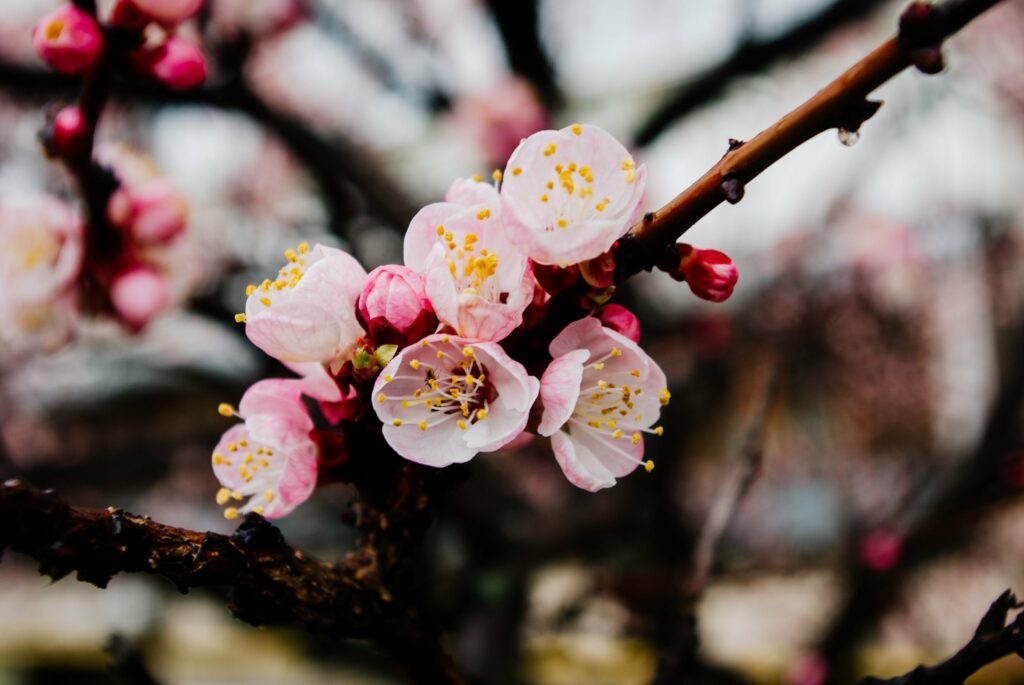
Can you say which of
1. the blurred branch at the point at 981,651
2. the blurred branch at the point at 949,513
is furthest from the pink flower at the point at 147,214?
the blurred branch at the point at 949,513

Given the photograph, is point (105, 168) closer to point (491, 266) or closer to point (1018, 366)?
point (491, 266)

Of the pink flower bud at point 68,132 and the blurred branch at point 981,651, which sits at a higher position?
the pink flower bud at point 68,132

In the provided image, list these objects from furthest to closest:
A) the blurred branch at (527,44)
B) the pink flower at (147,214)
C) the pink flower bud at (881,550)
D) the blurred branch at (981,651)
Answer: the blurred branch at (527,44) → the pink flower bud at (881,550) → the pink flower at (147,214) → the blurred branch at (981,651)

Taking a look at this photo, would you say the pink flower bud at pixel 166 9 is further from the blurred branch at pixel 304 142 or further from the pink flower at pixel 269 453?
the blurred branch at pixel 304 142

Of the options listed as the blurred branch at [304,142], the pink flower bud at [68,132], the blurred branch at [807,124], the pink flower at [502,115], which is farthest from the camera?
the pink flower at [502,115]

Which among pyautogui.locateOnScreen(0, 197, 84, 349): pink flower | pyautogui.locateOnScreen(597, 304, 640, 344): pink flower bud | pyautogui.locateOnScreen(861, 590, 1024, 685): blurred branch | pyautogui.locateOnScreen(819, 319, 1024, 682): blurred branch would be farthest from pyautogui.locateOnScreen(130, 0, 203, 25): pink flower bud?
pyautogui.locateOnScreen(819, 319, 1024, 682): blurred branch

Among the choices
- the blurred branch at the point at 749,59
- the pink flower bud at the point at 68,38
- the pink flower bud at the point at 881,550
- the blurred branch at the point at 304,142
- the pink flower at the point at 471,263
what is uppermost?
the pink flower bud at the point at 68,38

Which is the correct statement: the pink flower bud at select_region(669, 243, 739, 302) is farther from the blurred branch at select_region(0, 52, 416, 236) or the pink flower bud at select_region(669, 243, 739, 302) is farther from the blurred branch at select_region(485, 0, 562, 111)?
the blurred branch at select_region(485, 0, 562, 111)
